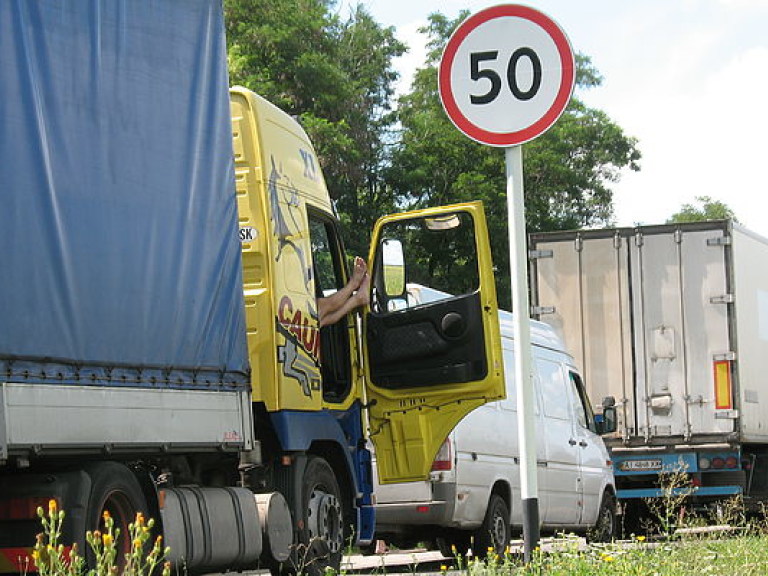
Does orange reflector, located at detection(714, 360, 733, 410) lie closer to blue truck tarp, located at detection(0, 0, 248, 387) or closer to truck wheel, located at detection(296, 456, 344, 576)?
truck wheel, located at detection(296, 456, 344, 576)

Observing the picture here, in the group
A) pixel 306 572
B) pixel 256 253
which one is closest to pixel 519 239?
pixel 256 253

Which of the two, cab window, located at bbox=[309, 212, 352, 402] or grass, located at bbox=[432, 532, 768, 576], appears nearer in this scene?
grass, located at bbox=[432, 532, 768, 576]

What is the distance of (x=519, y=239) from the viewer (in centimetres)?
731

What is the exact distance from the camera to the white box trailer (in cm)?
1845

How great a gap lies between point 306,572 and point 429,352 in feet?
6.25

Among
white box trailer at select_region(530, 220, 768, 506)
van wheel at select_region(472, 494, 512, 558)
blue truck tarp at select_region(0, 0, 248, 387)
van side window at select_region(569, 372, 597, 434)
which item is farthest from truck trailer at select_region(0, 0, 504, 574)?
white box trailer at select_region(530, 220, 768, 506)

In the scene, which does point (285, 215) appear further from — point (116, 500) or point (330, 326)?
point (116, 500)

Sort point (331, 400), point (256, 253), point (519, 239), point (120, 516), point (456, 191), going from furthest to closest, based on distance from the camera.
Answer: point (456, 191) → point (331, 400) → point (256, 253) → point (120, 516) → point (519, 239)

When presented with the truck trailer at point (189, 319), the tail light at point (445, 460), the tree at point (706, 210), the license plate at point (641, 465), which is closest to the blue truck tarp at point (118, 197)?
the truck trailer at point (189, 319)

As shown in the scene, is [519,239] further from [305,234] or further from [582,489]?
[582,489]

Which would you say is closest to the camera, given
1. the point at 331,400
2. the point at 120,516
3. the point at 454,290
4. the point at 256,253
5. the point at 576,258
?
the point at 120,516

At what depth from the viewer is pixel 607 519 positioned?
17.9 m

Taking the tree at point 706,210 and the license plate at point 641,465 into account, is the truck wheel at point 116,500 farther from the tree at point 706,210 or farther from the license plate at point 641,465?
the tree at point 706,210

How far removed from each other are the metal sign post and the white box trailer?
11.4 meters
